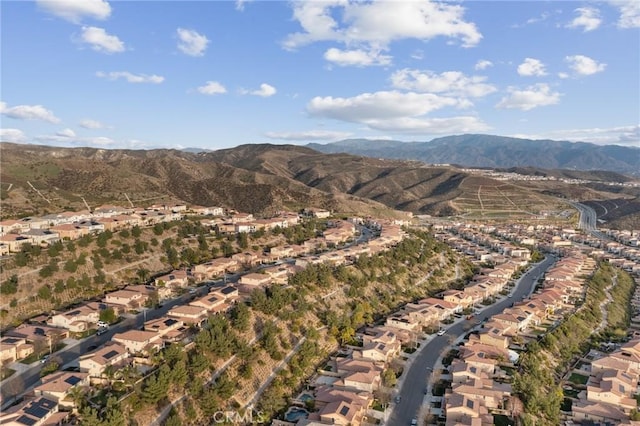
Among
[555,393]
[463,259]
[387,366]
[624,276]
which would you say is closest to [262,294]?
[387,366]

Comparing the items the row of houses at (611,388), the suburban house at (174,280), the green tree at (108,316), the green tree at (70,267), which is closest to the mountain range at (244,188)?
the green tree at (70,267)

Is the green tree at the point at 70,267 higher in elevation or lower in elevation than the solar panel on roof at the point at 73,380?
higher

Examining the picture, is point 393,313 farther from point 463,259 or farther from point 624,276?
point 624,276

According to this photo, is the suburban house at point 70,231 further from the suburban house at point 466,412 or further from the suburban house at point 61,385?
the suburban house at point 466,412

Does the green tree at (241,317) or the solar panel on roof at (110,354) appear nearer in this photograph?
the solar panel on roof at (110,354)

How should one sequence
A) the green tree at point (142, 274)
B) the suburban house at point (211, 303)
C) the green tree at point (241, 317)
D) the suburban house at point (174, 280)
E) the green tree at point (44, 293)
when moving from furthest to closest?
the green tree at point (142, 274) → the suburban house at point (174, 280) → the green tree at point (44, 293) → the suburban house at point (211, 303) → the green tree at point (241, 317)

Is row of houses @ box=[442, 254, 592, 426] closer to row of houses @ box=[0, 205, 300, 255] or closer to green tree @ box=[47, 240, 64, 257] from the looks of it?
row of houses @ box=[0, 205, 300, 255]

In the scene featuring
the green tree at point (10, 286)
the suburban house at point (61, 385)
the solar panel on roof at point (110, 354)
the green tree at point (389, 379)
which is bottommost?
the green tree at point (389, 379)

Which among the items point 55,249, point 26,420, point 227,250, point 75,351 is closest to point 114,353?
point 75,351

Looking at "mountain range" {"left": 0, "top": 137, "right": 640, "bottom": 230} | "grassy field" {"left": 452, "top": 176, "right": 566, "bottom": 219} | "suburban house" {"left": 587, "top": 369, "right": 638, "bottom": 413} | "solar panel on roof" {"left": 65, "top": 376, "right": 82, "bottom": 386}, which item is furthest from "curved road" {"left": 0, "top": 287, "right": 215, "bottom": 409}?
"grassy field" {"left": 452, "top": 176, "right": 566, "bottom": 219}
